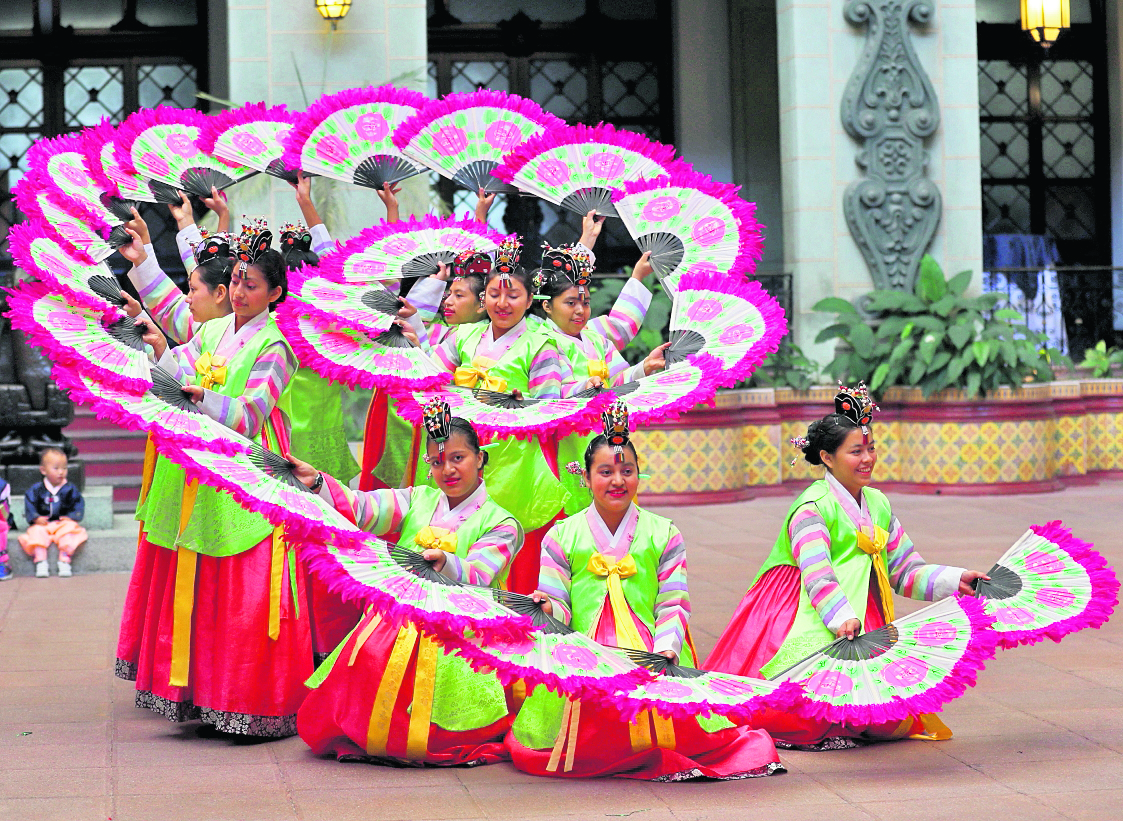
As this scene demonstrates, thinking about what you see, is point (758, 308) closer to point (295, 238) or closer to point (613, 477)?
point (613, 477)

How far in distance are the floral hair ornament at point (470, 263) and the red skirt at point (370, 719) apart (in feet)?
5.08

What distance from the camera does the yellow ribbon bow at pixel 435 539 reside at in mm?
4250

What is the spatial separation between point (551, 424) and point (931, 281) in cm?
720

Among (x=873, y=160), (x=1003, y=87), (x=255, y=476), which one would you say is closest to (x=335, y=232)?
(x=873, y=160)

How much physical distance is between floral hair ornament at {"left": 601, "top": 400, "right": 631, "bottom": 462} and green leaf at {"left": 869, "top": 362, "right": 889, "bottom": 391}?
7.15 m

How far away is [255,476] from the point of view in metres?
4.01

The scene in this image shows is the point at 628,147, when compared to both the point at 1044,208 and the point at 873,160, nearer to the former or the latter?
the point at 873,160

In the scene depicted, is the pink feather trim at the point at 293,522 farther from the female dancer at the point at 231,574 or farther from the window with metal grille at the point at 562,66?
the window with metal grille at the point at 562,66

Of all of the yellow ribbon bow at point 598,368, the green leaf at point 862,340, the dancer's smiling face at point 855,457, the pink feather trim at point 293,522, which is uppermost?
the green leaf at point 862,340

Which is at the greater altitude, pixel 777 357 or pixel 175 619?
pixel 777 357

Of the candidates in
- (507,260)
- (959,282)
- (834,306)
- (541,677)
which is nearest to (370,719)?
(541,677)

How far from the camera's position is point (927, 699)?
12.8 feet

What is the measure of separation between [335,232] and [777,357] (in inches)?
147

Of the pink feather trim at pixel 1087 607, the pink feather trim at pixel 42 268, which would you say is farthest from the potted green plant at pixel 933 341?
the pink feather trim at pixel 42 268
